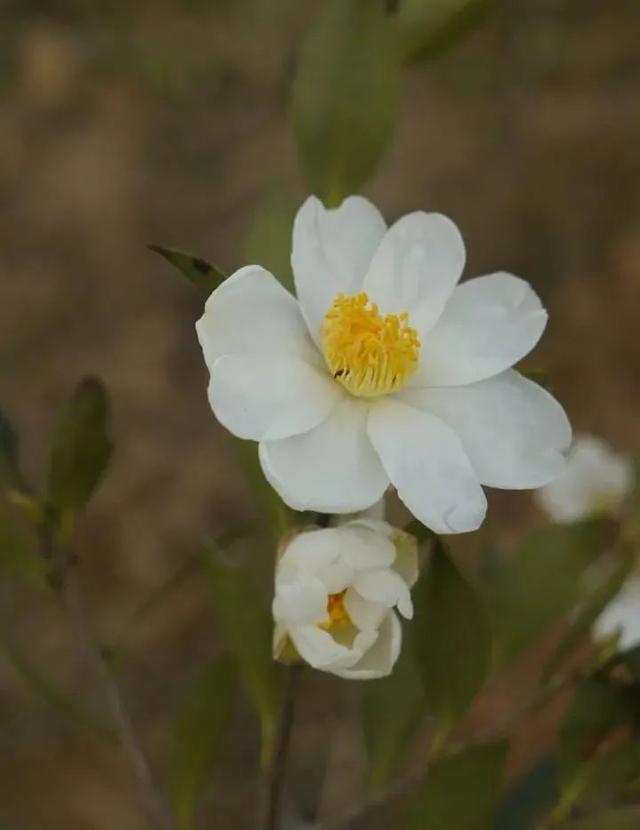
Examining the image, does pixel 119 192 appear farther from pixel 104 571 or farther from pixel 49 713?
pixel 49 713

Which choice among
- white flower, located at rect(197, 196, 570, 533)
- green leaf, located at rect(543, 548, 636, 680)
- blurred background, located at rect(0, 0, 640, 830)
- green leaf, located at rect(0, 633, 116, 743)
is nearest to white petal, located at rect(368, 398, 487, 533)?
white flower, located at rect(197, 196, 570, 533)

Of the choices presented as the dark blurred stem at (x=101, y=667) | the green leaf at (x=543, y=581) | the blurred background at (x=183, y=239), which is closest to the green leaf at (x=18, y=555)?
the dark blurred stem at (x=101, y=667)

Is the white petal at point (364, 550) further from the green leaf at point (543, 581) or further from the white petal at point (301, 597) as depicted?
the green leaf at point (543, 581)

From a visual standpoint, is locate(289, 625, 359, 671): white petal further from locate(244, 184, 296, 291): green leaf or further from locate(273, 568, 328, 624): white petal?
locate(244, 184, 296, 291): green leaf

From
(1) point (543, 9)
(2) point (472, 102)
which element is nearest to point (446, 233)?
(2) point (472, 102)

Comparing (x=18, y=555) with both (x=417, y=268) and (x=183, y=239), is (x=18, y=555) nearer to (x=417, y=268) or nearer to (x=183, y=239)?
(x=417, y=268)

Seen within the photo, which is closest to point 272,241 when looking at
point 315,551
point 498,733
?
point 315,551

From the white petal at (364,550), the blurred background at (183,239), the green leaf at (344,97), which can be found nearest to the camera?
the white petal at (364,550)
